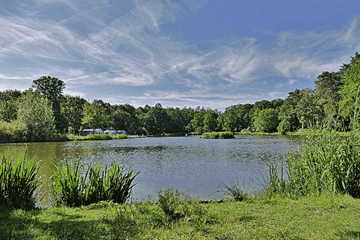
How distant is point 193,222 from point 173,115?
102 metres

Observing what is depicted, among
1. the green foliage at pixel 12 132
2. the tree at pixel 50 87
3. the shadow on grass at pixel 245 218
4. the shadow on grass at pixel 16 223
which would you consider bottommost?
the shadow on grass at pixel 245 218

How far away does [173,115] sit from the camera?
10550cm

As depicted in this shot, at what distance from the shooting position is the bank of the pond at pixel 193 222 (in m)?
3.37

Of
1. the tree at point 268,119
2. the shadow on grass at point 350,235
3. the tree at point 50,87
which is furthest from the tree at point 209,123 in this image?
the shadow on grass at point 350,235

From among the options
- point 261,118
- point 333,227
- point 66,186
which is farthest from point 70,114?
point 333,227

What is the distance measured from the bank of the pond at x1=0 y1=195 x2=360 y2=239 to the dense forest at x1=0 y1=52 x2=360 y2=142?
9.62 feet

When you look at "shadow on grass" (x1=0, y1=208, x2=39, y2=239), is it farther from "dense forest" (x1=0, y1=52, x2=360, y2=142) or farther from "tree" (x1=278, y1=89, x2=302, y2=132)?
"tree" (x1=278, y1=89, x2=302, y2=132)

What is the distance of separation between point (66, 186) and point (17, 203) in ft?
3.14

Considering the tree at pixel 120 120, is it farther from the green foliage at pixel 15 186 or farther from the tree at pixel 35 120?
the green foliage at pixel 15 186

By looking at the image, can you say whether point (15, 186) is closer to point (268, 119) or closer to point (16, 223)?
point (16, 223)

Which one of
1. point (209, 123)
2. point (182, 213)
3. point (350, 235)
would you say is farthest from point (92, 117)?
point (350, 235)

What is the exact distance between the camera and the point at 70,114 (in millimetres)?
61531

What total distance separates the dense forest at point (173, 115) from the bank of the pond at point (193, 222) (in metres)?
2.93

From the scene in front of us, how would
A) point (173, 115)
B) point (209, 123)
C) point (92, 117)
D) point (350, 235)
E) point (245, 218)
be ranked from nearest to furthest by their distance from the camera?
point (350, 235) < point (245, 218) < point (92, 117) < point (209, 123) < point (173, 115)
